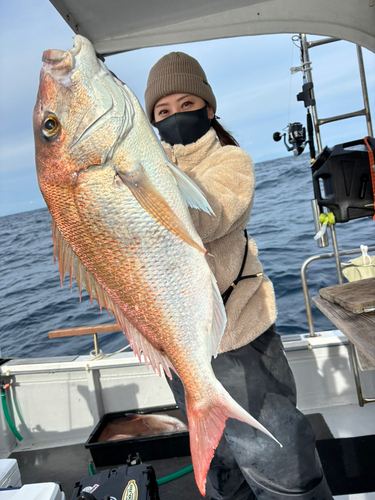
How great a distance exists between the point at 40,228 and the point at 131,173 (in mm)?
27819

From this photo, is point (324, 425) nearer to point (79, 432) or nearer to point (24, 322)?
point (79, 432)

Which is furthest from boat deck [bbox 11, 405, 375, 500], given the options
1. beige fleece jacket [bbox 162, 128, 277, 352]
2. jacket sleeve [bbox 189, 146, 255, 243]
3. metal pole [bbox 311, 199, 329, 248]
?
jacket sleeve [bbox 189, 146, 255, 243]

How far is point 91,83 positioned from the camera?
3.54 feet

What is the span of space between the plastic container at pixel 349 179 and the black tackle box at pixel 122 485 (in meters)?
2.55

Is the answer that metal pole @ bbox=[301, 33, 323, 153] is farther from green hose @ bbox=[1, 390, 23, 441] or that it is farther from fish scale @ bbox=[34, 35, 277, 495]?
green hose @ bbox=[1, 390, 23, 441]

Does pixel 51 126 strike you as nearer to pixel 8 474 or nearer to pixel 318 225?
pixel 8 474

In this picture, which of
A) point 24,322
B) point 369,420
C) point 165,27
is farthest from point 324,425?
point 24,322

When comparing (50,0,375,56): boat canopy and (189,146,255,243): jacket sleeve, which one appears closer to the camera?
(189,146,255,243): jacket sleeve

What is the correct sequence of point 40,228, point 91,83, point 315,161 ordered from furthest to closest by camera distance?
point 40,228 < point 315,161 < point 91,83

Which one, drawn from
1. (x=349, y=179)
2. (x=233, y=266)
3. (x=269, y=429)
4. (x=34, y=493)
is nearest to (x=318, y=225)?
(x=349, y=179)

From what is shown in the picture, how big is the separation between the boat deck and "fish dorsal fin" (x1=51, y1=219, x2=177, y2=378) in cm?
219

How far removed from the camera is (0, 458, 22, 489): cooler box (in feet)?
8.76

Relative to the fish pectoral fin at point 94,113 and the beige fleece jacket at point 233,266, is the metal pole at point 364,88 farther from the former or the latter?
the fish pectoral fin at point 94,113

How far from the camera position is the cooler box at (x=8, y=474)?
2.67m
